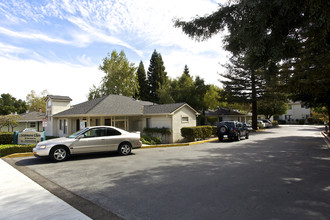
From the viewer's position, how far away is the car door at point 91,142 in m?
10.6

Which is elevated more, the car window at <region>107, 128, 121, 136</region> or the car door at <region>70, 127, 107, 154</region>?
the car window at <region>107, 128, 121, 136</region>

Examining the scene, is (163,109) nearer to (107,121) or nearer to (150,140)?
(150,140)

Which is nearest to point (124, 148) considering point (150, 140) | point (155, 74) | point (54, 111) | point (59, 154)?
point (59, 154)

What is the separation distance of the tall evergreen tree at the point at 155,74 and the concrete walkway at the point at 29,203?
5259cm

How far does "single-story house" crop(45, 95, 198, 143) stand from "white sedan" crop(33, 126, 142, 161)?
7960 mm

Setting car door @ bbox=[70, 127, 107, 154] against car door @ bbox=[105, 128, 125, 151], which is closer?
car door @ bbox=[70, 127, 107, 154]

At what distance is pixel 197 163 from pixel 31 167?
23.7 ft

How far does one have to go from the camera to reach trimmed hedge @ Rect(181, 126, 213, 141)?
2069 centimetres

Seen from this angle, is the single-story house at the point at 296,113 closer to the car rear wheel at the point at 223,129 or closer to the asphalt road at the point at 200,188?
the car rear wheel at the point at 223,129

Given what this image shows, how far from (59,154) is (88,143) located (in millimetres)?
1386

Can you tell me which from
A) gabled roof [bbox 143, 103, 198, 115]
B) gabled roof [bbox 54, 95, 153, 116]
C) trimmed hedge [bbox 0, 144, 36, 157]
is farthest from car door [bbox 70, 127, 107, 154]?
gabled roof [bbox 143, 103, 198, 115]

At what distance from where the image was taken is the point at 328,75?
10781mm

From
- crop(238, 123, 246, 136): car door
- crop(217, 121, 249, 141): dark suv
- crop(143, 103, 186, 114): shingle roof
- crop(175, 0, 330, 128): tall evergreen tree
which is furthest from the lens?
crop(143, 103, 186, 114): shingle roof

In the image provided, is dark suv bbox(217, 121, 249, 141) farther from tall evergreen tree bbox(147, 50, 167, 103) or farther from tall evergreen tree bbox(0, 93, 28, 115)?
tall evergreen tree bbox(0, 93, 28, 115)
